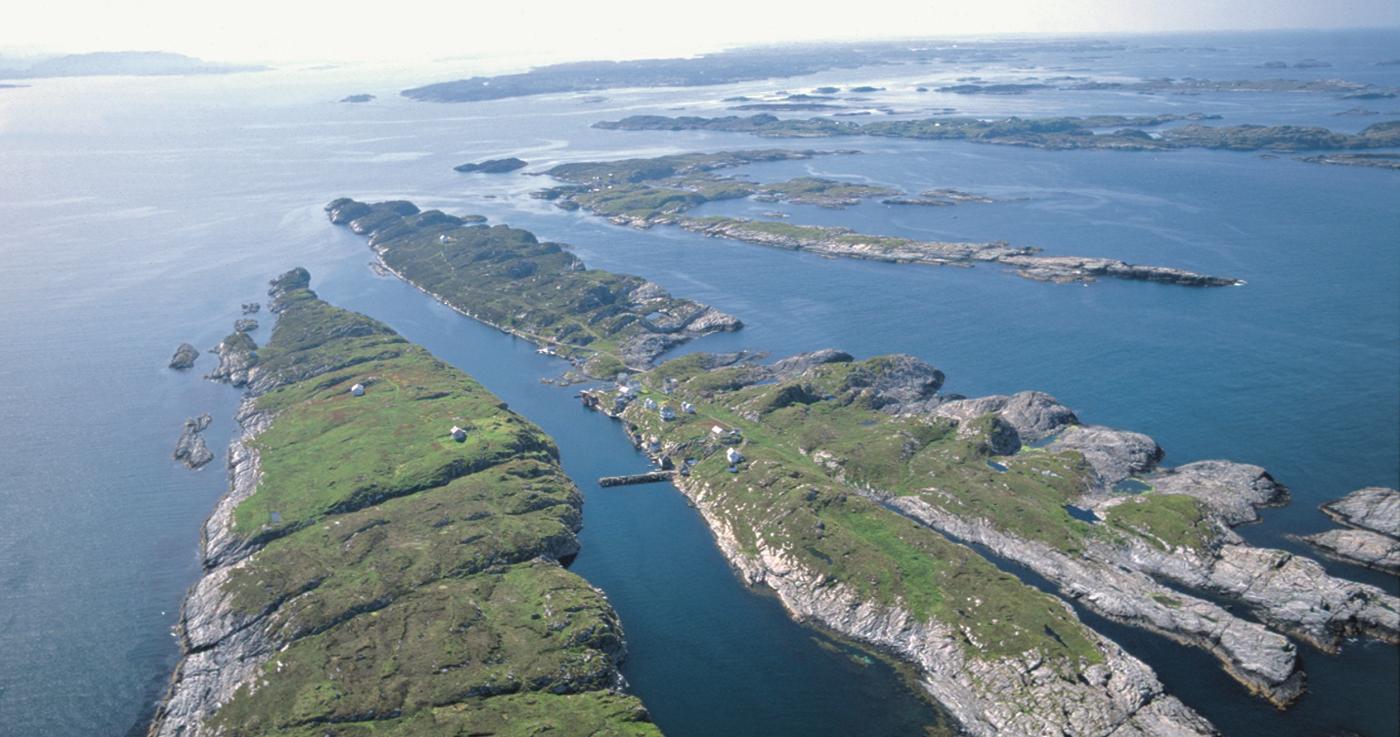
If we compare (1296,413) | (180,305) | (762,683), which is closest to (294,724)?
(762,683)

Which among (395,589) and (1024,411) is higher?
(1024,411)

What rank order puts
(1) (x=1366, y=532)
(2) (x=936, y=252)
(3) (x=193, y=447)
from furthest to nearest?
(2) (x=936, y=252), (3) (x=193, y=447), (1) (x=1366, y=532)

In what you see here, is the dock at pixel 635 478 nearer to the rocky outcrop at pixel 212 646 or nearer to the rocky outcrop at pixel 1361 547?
the rocky outcrop at pixel 212 646

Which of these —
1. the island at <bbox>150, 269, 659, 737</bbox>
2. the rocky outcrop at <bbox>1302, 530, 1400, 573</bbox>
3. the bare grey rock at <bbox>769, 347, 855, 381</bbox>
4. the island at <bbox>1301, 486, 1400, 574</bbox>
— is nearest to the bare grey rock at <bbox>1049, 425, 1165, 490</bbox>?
the island at <bbox>1301, 486, 1400, 574</bbox>

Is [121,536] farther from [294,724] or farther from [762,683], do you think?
[762,683]

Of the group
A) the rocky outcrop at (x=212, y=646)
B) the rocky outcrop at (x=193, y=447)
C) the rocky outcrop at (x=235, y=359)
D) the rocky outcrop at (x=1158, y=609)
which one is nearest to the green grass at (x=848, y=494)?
the rocky outcrop at (x=1158, y=609)

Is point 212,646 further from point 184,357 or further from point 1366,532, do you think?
point 1366,532

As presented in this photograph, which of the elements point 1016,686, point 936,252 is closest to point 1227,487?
point 1016,686
